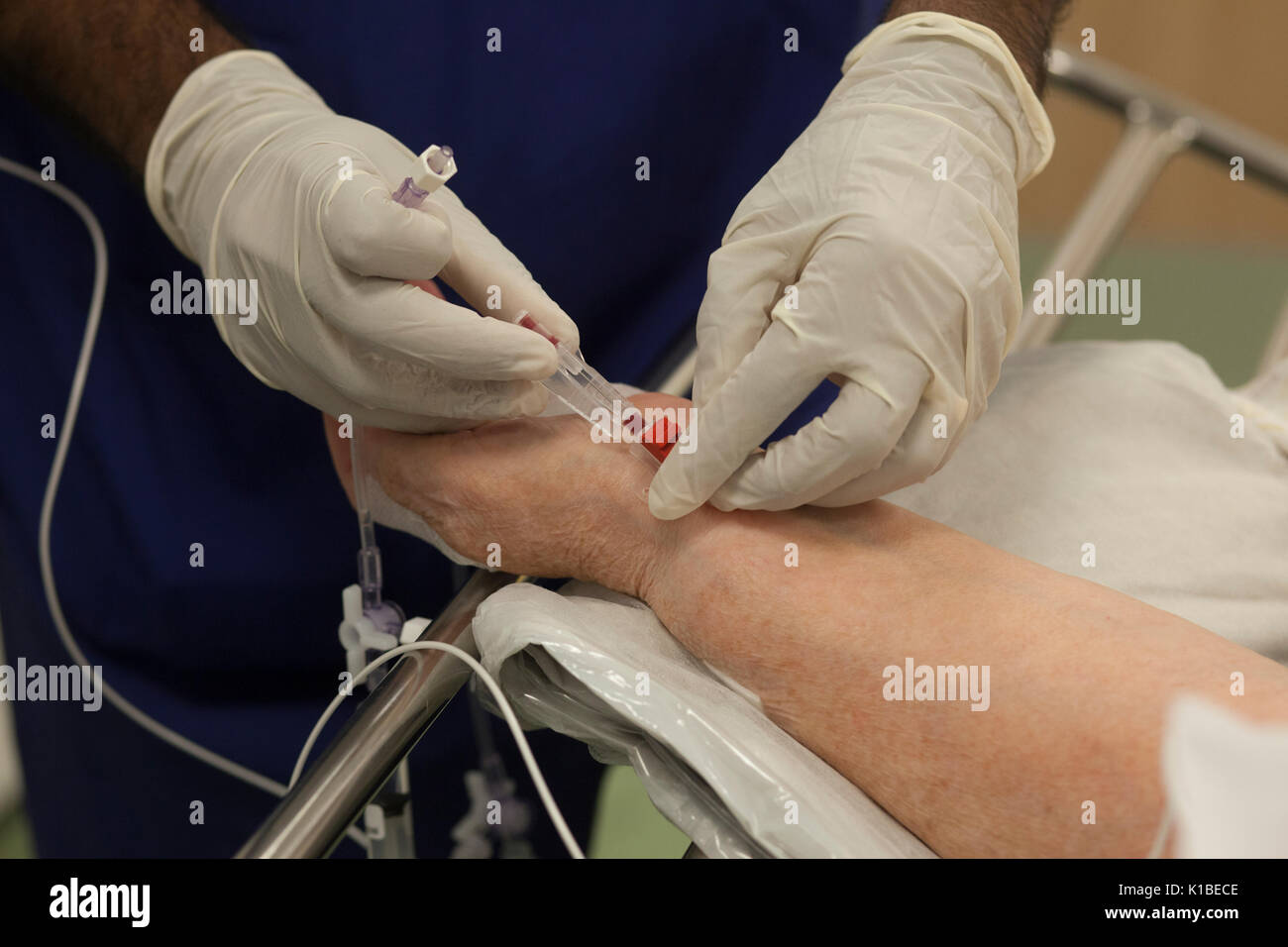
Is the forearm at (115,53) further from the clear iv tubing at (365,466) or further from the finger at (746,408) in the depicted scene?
the finger at (746,408)

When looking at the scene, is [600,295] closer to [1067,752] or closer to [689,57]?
[689,57]

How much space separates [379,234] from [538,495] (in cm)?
30

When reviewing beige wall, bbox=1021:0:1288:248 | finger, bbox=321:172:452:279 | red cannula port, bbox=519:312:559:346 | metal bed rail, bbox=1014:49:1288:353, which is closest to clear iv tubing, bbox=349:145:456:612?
finger, bbox=321:172:452:279

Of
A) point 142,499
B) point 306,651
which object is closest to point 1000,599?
point 306,651

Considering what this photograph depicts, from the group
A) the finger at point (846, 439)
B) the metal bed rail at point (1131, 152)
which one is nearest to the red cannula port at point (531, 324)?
the finger at point (846, 439)

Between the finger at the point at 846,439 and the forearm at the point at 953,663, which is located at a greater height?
the finger at the point at 846,439

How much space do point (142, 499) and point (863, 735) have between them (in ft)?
3.30

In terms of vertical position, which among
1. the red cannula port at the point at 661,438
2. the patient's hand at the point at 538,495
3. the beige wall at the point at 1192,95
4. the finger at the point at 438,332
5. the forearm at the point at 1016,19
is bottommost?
the patient's hand at the point at 538,495

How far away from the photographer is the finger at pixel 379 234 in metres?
0.87

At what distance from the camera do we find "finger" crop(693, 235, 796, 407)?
930mm

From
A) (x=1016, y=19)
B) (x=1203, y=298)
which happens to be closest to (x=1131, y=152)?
(x=1016, y=19)

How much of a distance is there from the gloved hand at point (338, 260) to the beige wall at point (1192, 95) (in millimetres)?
3480

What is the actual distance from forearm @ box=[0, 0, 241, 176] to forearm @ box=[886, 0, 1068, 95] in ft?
2.55

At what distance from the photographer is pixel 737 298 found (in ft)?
3.05
